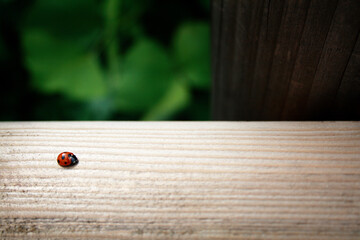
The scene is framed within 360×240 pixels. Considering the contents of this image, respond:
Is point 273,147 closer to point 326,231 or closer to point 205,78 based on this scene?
point 326,231

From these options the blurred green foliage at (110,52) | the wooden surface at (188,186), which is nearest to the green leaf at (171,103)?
the blurred green foliage at (110,52)

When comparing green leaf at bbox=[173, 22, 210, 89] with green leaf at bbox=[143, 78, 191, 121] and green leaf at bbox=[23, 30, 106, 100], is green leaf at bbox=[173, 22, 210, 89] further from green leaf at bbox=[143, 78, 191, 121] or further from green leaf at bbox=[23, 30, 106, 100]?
green leaf at bbox=[23, 30, 106, 100]

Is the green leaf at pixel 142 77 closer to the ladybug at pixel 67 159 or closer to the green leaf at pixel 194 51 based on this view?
the green leaf at pixel 194 51

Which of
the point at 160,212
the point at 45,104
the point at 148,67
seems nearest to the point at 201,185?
the point at 160,212

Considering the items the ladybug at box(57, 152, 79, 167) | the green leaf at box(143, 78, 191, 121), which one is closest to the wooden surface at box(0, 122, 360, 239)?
the ladybug at box(57, 152, 79, 167)

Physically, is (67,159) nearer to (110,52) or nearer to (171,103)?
Answer: (171,103)
